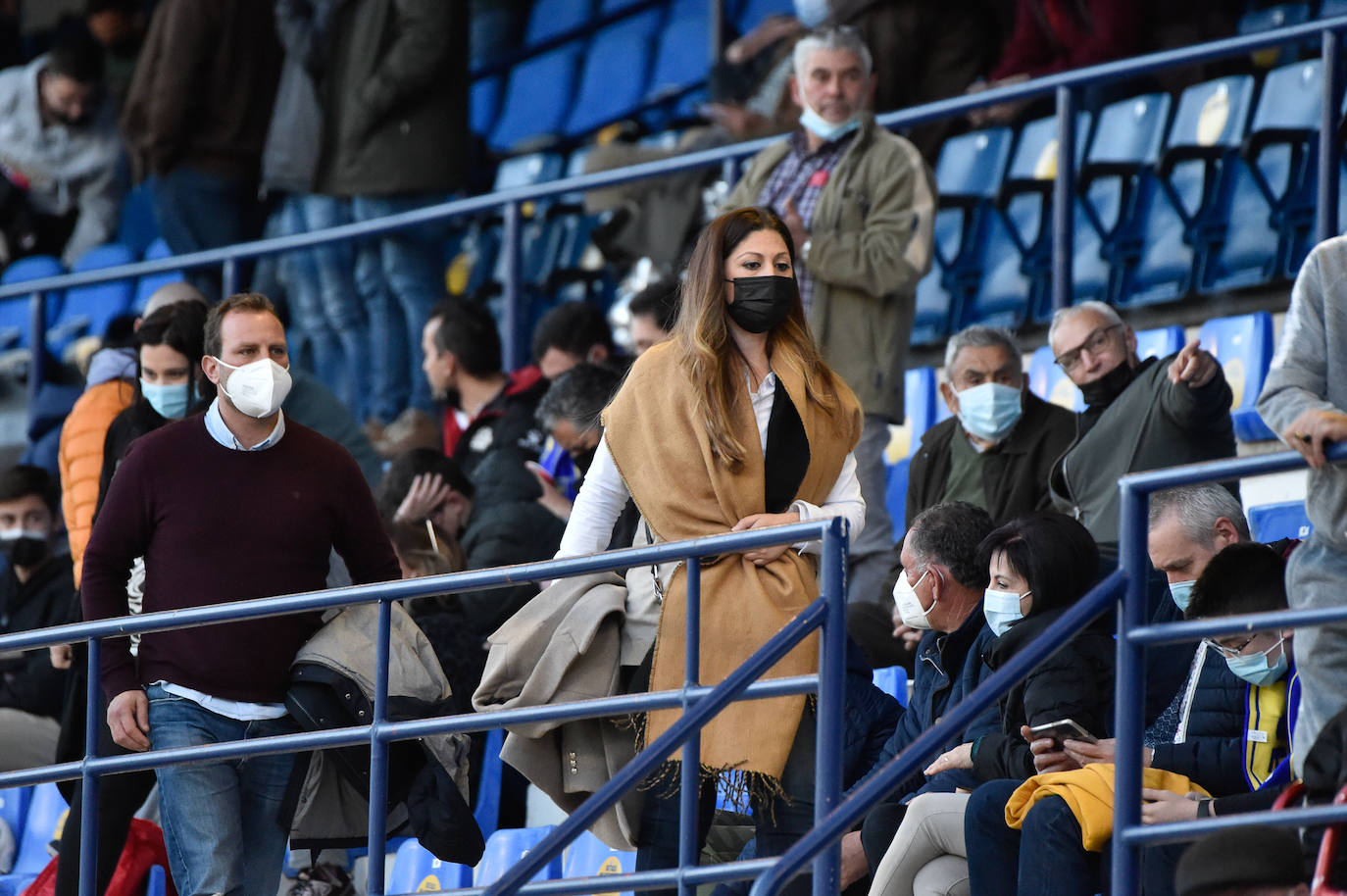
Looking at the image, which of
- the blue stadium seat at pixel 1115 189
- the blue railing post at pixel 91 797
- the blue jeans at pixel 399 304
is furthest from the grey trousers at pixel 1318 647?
the blue jeans at pixel 399 304

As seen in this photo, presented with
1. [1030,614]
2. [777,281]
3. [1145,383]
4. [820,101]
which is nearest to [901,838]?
[1030,614]

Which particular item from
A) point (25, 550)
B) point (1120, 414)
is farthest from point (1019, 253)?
point (25, 550)

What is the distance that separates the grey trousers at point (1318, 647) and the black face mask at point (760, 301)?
124cm

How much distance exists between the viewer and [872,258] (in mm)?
7145

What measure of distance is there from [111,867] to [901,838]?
1.91 metres

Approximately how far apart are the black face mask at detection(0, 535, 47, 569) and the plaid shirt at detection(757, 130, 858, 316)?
2926 mm

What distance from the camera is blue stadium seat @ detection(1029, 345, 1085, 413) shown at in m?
7.62

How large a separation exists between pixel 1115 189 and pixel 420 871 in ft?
12.5

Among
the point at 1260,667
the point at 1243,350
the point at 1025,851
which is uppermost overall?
the point at 1243,350

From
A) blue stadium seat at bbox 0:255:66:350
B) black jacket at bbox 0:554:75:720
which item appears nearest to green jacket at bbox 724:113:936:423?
black jacket at bbox 0:554:75:720

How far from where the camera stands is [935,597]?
5.41 m

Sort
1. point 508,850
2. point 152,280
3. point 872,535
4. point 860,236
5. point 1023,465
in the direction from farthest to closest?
1. point 152,280
2. point 860,236
3. point 872,535
4. point 1023,465
5. point 508,850

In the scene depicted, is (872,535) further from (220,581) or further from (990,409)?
(220,581)

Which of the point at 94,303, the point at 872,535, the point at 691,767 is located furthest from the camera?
the point at 94,303
